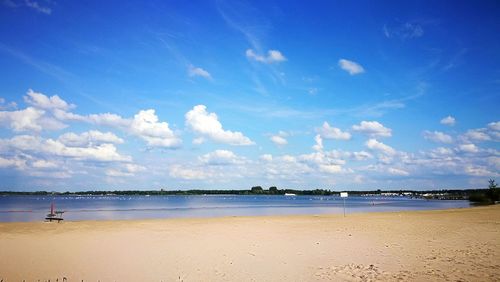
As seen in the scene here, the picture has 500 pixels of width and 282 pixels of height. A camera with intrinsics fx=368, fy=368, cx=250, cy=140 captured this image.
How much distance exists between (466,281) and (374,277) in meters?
2.42

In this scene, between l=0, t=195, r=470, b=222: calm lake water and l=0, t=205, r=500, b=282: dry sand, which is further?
l=0, t=195, r=470, b=222: calm lake water

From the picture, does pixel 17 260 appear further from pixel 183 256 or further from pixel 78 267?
pixel 183 256

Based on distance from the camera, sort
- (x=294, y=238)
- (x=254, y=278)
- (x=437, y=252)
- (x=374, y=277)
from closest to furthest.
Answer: (x=374, y=277)
(x=254, y=278)
(x=437, y=252)
(x=294, y=238)

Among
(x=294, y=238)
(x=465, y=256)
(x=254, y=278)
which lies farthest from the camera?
(x=294, y=238)

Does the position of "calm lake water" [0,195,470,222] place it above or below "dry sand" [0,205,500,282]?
below

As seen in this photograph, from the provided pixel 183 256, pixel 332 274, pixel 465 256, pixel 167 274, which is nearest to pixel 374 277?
pixel 332 274

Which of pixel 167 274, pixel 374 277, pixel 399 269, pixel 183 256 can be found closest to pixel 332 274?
pixel 374 277

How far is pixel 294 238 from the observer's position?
20766mm

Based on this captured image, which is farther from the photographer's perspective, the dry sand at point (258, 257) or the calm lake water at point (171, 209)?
the calm lake water at point (171, 209)

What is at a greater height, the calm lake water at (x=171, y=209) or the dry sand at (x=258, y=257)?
the dry sand at (x=258, y=257)

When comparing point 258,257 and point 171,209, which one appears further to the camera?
point 171,209

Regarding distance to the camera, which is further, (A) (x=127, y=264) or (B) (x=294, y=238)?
(B) (x=294, y=238)

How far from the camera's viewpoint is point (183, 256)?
15609 millimetres

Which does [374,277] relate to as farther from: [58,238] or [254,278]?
[58,238]
